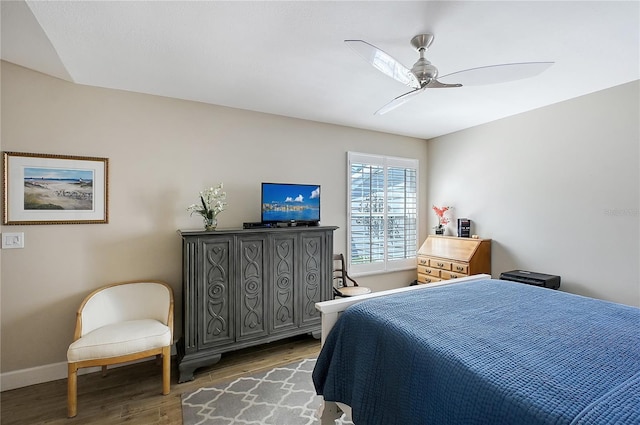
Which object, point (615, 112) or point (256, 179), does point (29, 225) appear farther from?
point (615, 112)

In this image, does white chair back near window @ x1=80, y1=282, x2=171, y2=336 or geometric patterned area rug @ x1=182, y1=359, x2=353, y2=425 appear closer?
geometric patterned area rug @ x1=182, y1=359, x2=353, y2=425

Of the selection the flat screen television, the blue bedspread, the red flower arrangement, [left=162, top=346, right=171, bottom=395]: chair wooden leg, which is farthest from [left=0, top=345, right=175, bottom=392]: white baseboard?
the red flower arrangement

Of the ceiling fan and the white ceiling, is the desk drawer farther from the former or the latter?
the ceiling fan

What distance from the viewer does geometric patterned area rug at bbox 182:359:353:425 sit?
1982 millimetres

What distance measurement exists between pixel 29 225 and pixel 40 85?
1.22 metres

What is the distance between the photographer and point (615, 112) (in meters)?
2.70

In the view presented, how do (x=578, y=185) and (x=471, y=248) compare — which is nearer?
(x=578, y=185)

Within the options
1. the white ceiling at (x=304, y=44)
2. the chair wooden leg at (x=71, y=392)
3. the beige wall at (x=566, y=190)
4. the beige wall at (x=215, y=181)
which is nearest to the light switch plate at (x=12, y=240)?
the beige wall at (x=215, y=181)

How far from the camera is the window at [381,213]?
400cm

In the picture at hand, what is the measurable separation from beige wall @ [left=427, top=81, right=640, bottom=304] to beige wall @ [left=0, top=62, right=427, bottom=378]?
260 centimetres

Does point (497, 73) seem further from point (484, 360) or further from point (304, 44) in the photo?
point (484, 360)

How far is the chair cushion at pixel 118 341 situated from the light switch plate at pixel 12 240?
100 centimetres

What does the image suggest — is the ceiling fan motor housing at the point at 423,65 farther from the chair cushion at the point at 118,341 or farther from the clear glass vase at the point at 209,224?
the chair cushion at the point at 118,341

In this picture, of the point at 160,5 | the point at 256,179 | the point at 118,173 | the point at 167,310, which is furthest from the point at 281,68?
the point at 167,310
